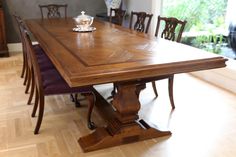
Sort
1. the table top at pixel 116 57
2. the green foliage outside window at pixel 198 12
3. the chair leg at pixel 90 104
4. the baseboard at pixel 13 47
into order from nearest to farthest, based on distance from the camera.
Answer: the table top at pixel 116 57 → the chair leg at pixel 90 104 → the green foliage outside window at pixel 198 12 → the baseboard at pixel 13 47

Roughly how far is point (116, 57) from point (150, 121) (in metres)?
0.95

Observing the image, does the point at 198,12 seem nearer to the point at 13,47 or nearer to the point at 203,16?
the point at 203,16

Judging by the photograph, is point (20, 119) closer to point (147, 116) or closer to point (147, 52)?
point (147, 116)

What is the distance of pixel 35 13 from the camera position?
535 cm

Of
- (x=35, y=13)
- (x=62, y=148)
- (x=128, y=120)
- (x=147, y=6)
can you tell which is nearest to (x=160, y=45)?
(x=128, y=120)

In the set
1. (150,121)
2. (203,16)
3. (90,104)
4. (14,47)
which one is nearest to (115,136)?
(90,104)

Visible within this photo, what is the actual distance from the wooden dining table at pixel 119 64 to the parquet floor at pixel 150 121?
13 centimetres

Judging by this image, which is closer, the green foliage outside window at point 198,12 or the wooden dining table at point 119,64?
the wooden dining table at point 119,64

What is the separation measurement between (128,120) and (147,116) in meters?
0.55

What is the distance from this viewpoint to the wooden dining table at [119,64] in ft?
5.78

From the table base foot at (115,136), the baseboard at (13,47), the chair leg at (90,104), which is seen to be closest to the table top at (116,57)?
the chair leg at (90,104)

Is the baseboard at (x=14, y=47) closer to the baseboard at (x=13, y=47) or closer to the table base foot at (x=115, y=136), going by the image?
the baseboard at (x=13, y=47)

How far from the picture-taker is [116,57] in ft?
6.62

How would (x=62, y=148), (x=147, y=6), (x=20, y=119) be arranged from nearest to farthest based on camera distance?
(x=62, y=148)
(x=20, y=119)
(x=147, y=6)
